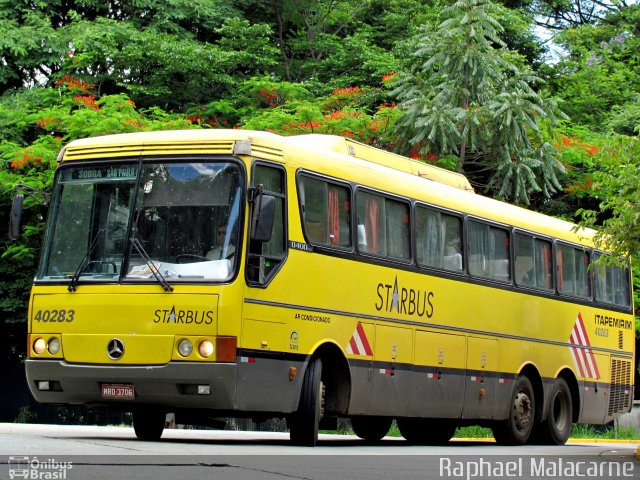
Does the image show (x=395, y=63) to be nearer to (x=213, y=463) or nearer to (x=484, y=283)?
(x=484, y=283)

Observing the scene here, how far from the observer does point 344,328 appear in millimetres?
14891

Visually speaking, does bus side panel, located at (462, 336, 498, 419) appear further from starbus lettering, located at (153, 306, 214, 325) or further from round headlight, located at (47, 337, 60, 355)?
round headlight, located at (47, 337, 60, 355)

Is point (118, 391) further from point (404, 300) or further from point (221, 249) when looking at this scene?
point (404, 300)

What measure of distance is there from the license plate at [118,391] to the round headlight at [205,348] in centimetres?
84

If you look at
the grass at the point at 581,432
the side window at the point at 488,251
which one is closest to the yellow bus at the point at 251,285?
the side window at the point at 488,251

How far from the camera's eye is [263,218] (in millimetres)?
13062

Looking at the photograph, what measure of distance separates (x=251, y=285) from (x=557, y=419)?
9.21 m

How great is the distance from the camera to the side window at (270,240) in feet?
43.7

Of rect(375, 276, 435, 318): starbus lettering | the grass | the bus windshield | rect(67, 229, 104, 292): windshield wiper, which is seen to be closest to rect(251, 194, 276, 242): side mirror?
the bus windshield

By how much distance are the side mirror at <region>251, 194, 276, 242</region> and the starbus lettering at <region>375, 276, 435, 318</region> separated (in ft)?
9.64

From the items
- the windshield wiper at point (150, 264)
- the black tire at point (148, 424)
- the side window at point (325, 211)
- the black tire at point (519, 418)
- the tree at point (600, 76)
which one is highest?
the tree at point (600, 76)

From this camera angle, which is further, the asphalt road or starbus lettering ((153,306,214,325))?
starbus lettering ((153,306,214,325))

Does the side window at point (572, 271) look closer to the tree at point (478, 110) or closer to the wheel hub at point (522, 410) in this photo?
the wheel hub at point (522, 410)

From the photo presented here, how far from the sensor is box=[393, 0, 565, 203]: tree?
2602 cm
